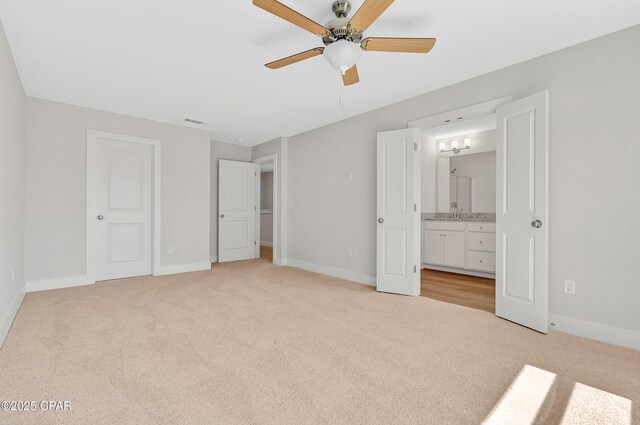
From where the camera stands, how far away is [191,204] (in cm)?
512

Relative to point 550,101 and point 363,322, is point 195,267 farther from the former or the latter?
point 550,101

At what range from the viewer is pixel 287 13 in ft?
5.77

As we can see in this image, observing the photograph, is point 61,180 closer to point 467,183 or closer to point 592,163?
point 592,163

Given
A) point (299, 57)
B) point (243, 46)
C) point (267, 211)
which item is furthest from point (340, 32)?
point (267, 211)

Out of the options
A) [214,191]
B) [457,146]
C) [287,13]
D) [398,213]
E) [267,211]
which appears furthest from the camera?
[267,211]

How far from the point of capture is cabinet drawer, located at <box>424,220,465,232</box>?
502 cm

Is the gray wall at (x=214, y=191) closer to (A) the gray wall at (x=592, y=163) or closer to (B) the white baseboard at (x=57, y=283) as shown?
(B) the white baseboard at (x=57, y=283)

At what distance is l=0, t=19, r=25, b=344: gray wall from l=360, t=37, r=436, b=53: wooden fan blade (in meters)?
2.84

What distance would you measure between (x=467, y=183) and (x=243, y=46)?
4672 millimetres

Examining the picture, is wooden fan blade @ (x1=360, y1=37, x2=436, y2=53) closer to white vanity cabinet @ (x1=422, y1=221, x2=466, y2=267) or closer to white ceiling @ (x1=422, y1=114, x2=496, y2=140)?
white ceiling @ (x1=422, y1=114, x2=496, y2=140)

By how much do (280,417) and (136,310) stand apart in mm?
2313

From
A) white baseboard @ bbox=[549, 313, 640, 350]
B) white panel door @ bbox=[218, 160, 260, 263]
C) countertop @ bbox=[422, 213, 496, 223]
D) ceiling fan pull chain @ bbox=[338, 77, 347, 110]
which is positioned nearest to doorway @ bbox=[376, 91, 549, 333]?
white baseboard @ bbox=[549, 313, 640, 350]

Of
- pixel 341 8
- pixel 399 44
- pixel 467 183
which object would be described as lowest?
pixel 467 183

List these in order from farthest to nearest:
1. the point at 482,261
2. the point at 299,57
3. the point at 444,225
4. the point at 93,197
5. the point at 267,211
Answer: the point at 267,211 < the point at 444,225 < the point at 482,261 < the point at 93,197 < the point at 299,57
